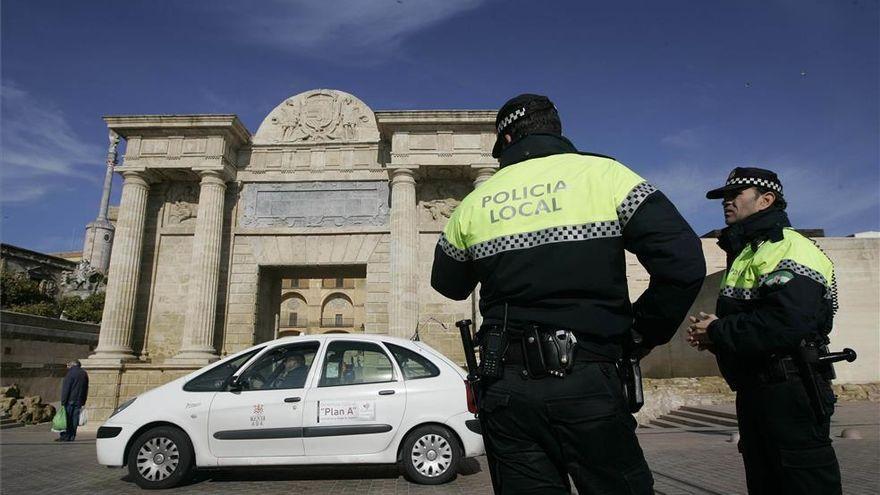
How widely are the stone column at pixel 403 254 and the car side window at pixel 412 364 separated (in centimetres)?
779

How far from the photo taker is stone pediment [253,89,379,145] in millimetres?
16328

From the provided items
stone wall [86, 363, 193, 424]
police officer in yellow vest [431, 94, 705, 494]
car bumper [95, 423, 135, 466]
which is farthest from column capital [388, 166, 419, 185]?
police officer in yellow vest [431, 94, 705, 494]

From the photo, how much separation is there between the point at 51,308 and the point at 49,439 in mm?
25717

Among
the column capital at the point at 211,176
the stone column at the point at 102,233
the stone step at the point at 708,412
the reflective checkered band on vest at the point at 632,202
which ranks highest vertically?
the stone column at the point at 102,233

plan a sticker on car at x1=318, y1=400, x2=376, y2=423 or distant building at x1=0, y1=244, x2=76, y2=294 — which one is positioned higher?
distant building at x1=0, y1=244, x2=76, y2=294

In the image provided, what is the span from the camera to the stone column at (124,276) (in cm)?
1437

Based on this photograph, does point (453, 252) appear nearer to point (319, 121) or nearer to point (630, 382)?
point (630, 382)

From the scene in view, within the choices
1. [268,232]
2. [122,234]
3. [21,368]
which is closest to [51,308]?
[21,368]

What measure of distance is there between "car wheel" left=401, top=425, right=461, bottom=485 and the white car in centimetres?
1

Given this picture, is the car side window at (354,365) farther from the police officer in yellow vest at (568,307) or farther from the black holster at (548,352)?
the black holster at (548,352)

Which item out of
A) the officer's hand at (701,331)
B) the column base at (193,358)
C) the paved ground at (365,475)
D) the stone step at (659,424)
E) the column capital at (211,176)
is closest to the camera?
the officer's hand at (701,331)

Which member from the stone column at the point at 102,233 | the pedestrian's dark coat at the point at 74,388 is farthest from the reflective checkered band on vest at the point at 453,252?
Answer: the stone column at the point at 102,233

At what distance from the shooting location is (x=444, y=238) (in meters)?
2.59

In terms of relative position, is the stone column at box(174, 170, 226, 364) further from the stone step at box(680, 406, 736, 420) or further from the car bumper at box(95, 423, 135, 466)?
the stone step at box(680, 406, 736, 420)
